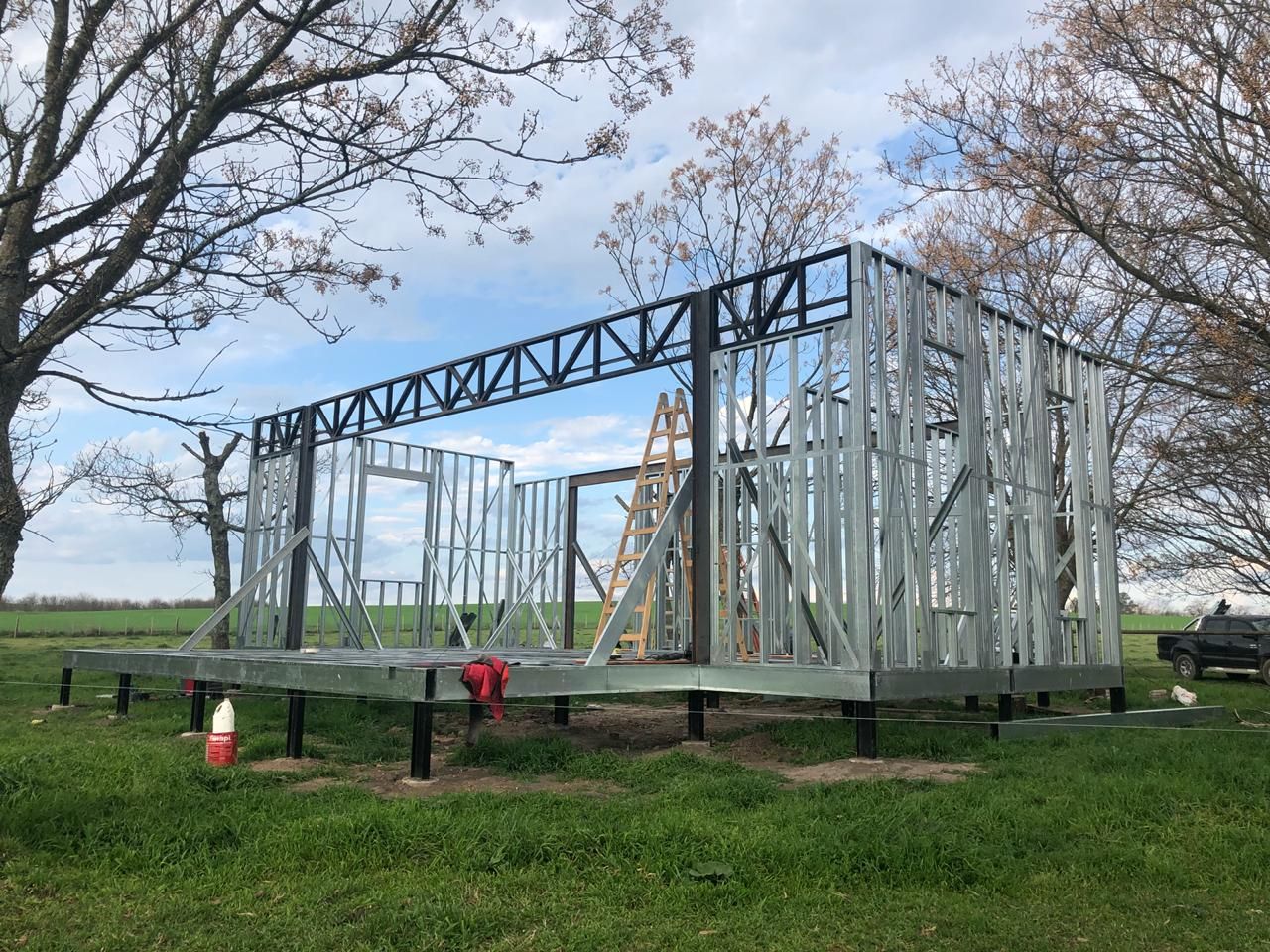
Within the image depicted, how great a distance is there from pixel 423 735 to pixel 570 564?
10.6m

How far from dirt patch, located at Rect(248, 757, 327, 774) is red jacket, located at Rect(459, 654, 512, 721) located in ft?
5.60

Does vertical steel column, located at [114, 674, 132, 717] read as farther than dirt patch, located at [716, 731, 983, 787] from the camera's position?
Yes

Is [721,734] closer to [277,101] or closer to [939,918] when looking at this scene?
[939,918]

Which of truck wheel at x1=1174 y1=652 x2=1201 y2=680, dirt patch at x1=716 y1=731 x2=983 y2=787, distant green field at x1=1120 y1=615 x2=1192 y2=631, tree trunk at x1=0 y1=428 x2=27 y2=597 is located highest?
tree trunk at x1=0 y1=428 x2=27 y2=597

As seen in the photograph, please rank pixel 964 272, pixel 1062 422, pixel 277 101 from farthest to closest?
pixel 1062 422 < pixel 964 272 < pixel 277 101

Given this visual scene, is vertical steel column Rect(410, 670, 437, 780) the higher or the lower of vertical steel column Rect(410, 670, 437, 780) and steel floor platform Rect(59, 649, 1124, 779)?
the lower

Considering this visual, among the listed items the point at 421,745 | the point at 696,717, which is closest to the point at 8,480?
the point at 421,745

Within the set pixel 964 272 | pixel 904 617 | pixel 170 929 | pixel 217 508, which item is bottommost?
pixel 170 929

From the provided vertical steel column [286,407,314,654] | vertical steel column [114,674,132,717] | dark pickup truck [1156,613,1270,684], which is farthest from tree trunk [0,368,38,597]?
dark pickup truck [1156,613,1270,684]

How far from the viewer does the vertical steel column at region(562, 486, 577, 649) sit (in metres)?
18.2

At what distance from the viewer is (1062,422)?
59.2 feet

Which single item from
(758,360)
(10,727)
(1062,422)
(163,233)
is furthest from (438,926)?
(1062,422)

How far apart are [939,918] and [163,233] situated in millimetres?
6334

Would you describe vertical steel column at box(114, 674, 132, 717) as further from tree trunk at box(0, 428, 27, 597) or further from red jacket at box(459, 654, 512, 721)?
red jacket at box(459, 654, 512, 721)
